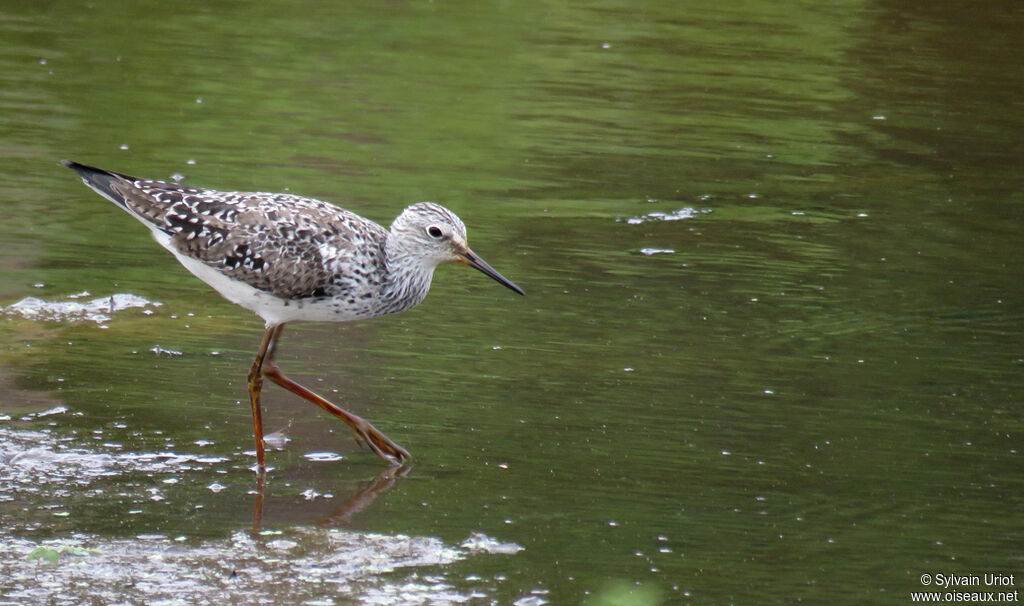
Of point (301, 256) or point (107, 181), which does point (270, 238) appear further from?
point (107, 181)

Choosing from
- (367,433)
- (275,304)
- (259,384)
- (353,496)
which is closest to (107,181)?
(275,304)

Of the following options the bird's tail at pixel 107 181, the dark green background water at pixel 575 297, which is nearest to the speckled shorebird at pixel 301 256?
the bird's tail at pixel 107 181

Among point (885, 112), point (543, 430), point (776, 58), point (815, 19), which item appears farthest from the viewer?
point (815, 19)

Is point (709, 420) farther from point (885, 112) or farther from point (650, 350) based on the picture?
point (885, 112)

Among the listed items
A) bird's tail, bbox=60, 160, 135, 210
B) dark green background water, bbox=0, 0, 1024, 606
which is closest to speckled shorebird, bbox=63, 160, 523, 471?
bird's tail, bbox=60, 160, 135, 210

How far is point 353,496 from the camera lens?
5676 millimetres

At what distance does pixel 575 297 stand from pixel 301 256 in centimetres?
231

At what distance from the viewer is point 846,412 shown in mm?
6566

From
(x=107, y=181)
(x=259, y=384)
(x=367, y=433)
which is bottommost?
(x=367, y=433)

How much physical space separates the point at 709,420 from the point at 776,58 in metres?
8.02

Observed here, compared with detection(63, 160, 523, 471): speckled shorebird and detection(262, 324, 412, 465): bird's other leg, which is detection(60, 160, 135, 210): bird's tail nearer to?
detection(63, 160, 523, 471): speckled shorebird

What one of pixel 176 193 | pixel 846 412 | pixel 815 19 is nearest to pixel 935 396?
pixel 846 412

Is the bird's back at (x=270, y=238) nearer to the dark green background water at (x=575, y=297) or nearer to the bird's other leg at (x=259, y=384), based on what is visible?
the bird's other leg at (x=259, y=384)

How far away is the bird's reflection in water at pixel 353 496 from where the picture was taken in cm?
539
